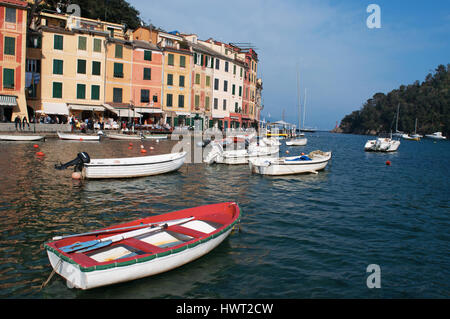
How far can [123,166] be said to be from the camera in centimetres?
1728

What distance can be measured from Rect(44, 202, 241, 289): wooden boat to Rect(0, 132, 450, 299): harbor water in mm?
349

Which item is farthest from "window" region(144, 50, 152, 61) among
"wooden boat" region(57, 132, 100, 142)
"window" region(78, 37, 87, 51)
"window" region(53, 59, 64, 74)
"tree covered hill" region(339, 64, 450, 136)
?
"tree covered hill" region(339, 64, 450, 136)

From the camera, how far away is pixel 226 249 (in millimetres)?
9062

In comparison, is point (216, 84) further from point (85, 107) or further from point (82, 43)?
point (85, 107)

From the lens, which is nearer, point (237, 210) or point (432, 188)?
point (237, 210)

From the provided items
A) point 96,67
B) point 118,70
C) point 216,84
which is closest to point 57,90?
point 96,67

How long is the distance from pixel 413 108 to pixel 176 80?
125433 mm

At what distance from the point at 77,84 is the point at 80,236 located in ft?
123

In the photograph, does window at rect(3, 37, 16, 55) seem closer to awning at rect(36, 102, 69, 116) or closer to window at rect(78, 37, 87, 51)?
awning at rect(36, 102, 69, 116)

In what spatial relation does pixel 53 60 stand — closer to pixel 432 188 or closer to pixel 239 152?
pixel 239 152

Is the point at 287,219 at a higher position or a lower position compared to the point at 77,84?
lower

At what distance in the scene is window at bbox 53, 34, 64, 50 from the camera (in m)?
39.8
